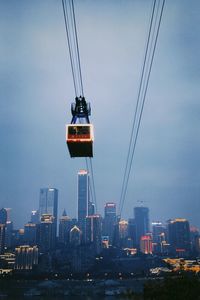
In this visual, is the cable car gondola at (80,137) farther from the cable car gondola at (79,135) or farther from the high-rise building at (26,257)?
the high-rise building at (26,257)

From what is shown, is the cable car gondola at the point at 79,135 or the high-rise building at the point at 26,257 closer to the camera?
the cable car gondola at the point at 79,135

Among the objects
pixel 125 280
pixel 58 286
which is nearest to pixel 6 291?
pixel 58 286

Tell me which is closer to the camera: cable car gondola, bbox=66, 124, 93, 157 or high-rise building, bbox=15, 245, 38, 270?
cable car gondola, bbox=66, 124, 93, 157

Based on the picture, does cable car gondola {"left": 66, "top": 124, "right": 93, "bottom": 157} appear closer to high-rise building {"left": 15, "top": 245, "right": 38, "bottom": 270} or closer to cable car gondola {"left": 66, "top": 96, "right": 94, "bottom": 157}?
cable car gondola {"left": 66, "top": 96, "right": 94, "bottom": 157}

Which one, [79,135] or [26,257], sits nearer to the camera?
[79,135]

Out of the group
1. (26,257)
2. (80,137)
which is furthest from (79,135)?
(26,257)

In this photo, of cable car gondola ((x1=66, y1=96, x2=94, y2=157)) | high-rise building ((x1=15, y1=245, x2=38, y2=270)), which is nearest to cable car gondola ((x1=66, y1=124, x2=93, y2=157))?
cable car gondola ((x1=66, y1=96, x2=94, y2=157))

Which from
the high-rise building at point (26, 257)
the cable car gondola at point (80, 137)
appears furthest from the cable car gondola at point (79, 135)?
the high-rise building at point (26, 257)

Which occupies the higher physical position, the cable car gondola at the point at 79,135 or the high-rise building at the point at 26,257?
the cable car gondola at the point at 79,135

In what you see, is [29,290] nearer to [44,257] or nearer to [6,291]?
[6,291]

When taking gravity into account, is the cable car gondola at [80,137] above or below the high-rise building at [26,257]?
above

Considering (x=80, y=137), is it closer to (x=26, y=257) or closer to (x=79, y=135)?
(x=79, y=135)
